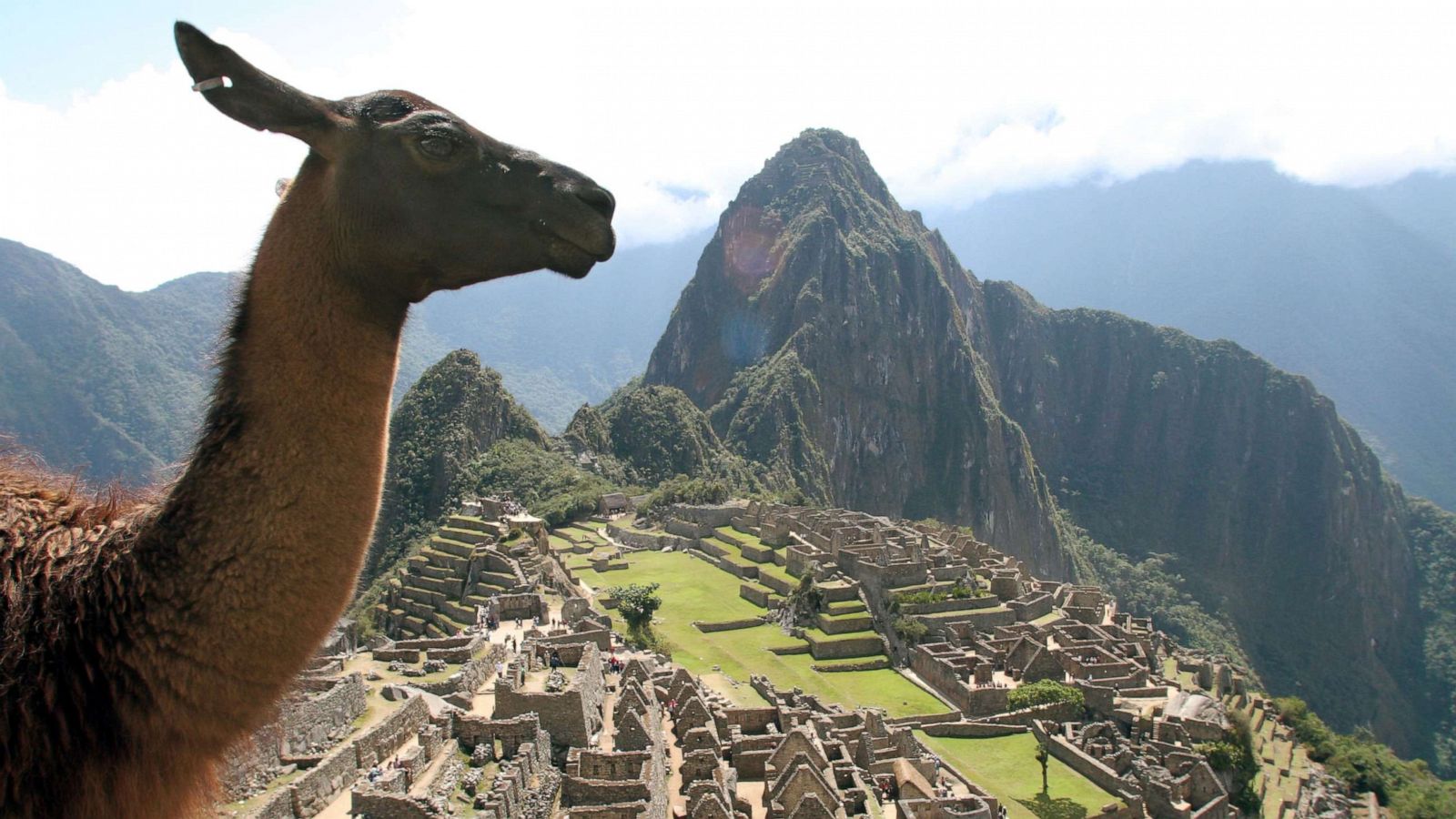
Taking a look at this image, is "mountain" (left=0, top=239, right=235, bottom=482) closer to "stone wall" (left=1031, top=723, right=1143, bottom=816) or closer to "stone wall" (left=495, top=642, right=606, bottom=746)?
"stone wall" (left=495, top=642, right=606, bottom=746)

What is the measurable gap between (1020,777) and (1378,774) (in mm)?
16893

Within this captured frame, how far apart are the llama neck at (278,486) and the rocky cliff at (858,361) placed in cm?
9590

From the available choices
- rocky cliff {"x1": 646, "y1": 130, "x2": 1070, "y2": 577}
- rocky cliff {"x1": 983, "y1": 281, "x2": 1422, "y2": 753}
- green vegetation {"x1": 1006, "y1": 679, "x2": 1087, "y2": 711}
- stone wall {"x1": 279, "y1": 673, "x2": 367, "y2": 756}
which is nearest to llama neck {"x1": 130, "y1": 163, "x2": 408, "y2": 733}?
stone wall {"x1": 279, "y1": 673, "x2": 367, "y2": 756}

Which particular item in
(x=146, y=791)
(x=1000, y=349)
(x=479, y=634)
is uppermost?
(x=1000, y=349)

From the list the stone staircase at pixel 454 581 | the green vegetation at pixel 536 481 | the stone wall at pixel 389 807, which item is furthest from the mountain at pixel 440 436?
the stone wall at pixel 389 807

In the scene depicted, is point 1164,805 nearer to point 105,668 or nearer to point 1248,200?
point 105,668

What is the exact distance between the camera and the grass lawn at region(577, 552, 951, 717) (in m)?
25.1

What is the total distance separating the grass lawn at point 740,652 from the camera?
82.3ft

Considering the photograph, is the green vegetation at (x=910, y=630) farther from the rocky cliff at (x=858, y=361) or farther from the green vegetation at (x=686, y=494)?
the rocky cliff at (x=858, y=361)

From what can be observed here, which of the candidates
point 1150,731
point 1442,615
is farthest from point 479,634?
point 1442,615

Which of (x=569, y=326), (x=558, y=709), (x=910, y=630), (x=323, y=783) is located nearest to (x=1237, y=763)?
(x=910, y=630)

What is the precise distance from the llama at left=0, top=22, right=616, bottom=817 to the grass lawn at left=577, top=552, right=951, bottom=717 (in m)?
20.9

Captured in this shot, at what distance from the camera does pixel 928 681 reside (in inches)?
1073

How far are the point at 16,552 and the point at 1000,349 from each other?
15708 centimetres
